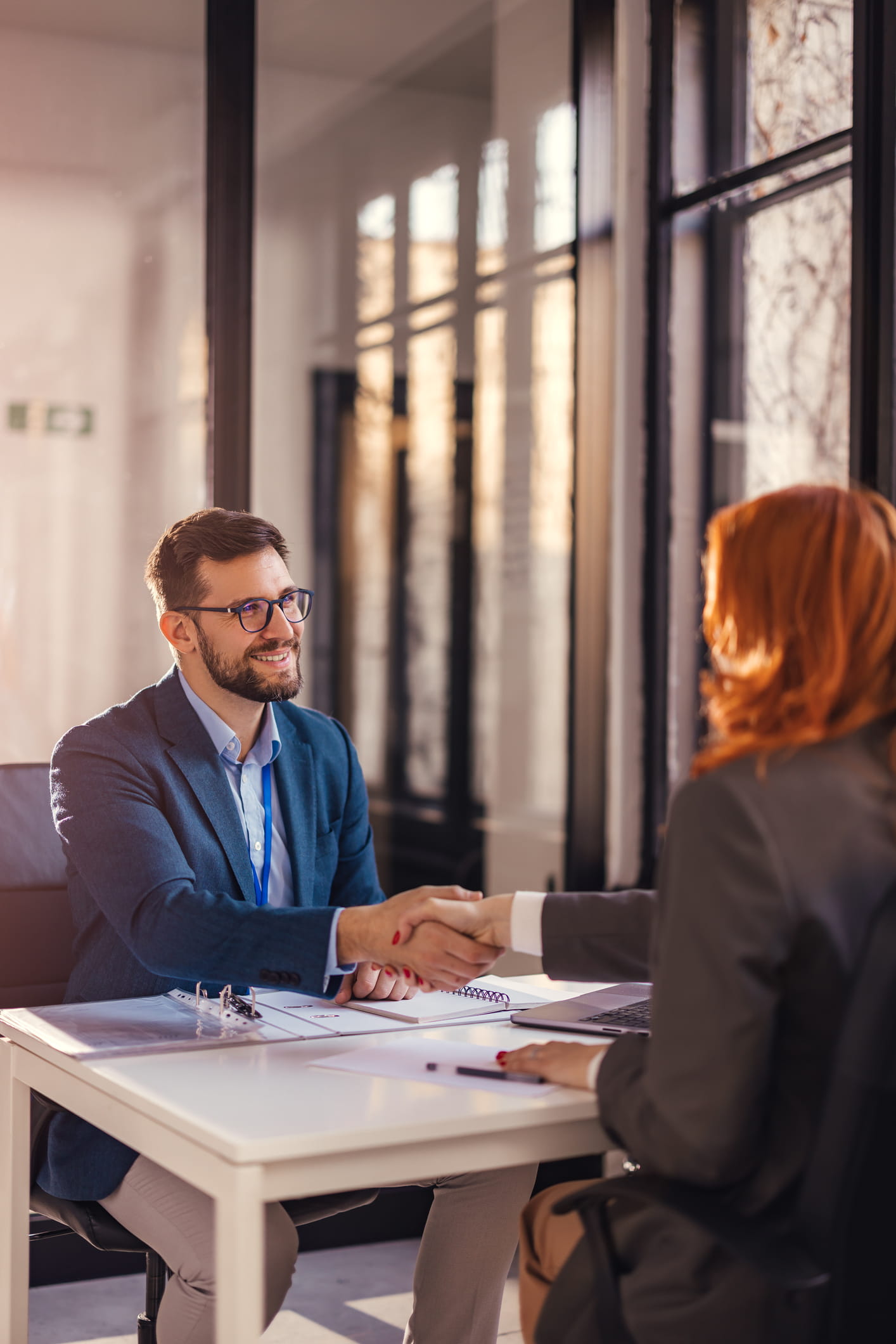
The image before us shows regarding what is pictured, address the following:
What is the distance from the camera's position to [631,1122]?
1.38 meters

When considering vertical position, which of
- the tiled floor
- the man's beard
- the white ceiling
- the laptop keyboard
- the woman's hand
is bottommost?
the tiled floor

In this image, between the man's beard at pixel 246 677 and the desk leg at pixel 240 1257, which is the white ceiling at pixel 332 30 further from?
the desk leg at pixel 240 1257

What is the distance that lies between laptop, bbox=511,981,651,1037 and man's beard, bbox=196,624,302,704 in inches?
26.1

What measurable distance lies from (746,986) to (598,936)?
0.61 m

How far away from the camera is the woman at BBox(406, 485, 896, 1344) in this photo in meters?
1.29

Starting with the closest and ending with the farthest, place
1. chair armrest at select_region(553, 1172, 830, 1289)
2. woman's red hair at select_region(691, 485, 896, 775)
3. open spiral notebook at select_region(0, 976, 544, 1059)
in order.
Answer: chair armrest at select_region(553, 1172, 830, 1289)
woman's red hair at select_region(691, 485, 896, 775)
open spiral notebook at select_region(0, 976, 544, 1059)

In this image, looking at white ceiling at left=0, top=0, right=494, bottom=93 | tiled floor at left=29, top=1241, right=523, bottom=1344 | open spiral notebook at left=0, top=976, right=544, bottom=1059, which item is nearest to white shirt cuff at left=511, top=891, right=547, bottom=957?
open spiral notebook at left=0, top=976, right=544, bottom=1059

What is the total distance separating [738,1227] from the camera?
131 centimetres

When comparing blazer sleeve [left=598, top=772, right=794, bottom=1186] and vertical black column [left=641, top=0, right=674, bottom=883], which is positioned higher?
vertical black column [left=641, top=0, right=674, bottom=883]

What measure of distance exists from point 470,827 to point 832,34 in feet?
7.52

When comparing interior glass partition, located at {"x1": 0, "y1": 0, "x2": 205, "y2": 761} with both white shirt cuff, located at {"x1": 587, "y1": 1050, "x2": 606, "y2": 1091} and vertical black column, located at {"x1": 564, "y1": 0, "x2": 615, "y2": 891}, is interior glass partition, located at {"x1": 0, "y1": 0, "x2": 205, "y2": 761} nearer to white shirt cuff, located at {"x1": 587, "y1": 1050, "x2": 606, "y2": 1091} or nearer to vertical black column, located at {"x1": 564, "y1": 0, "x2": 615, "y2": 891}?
vertical black column, located at {"x1": 564, "y1": 0, "x2": 615, "y2": 891}

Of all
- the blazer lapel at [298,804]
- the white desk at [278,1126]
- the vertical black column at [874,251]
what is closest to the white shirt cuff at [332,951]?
the white desk at [278,1126]

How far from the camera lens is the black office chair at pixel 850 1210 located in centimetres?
125

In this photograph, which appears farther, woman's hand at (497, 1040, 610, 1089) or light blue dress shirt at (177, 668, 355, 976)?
light blue dress shirt at (177, 668, 355, 976)
